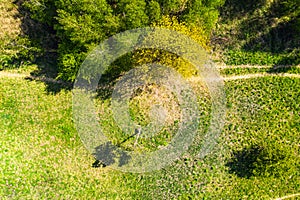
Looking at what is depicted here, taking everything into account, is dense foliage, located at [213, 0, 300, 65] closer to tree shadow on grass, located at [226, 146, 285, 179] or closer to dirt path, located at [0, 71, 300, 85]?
dirt path, located at [0, 71, 300, 85]

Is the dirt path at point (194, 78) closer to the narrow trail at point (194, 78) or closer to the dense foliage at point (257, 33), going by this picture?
the narrow trail at point (194, 78)

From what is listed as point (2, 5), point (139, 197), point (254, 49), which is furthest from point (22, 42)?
point (254, 49)

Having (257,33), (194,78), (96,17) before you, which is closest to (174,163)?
(194,78)

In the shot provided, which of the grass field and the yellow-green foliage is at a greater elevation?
the yellow-green foliage

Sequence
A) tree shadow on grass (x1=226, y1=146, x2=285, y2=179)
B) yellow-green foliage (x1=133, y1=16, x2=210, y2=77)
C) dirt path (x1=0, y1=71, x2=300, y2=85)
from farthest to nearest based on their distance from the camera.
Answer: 1. tree shadow on grass (x1=226, y1=146, x2=285, y2=179)
2. dirt path (x1=0, y1=71, x2=300, y2=85)
3. yellow-green foliage (x1=133, y1=16, x2=210, y2=77)

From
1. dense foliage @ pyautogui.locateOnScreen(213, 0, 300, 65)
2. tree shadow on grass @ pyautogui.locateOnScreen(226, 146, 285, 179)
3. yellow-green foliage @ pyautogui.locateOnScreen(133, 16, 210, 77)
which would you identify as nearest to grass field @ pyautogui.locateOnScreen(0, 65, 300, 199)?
tree shadow on grass @ pyautogui.locateOnScreen(226, 146, 285, 179)

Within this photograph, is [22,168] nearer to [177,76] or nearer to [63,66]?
[63,66]

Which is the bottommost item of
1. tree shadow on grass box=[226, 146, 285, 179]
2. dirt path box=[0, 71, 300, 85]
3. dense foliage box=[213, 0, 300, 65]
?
tree shadow on grass box=[226, 146, 285, 179]

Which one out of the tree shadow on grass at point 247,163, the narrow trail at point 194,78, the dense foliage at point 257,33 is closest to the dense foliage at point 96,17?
the narrow trail at point 194,78

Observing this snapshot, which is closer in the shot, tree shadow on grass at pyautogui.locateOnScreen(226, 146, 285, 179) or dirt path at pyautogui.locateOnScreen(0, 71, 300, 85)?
dirt path at pyautogui.locateOnScreen(0, 71, 300, 85)
